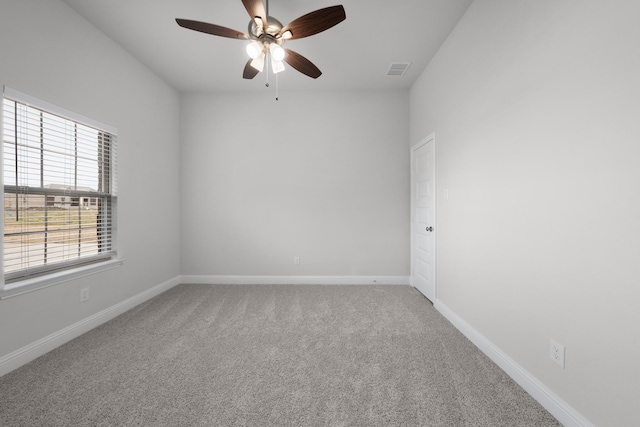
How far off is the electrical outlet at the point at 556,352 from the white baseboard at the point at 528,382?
0.64 ft

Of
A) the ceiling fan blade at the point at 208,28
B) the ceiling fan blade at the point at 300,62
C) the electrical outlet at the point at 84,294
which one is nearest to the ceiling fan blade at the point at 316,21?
the ceiling fan blade at the point at 300,62

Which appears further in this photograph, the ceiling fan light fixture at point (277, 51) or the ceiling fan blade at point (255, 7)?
the ceiling fan light fixture at point (277, 51)

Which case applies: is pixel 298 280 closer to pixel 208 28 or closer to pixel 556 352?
pixel 556 352

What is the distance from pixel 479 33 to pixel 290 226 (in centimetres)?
303

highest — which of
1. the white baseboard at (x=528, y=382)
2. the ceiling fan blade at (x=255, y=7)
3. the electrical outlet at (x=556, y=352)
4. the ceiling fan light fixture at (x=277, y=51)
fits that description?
the ceiling fan blade at (x=255, y=7)

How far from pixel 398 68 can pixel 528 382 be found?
3.32 m

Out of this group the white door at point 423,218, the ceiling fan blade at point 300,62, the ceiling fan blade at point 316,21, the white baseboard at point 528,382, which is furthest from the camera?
the white door at point 423,218

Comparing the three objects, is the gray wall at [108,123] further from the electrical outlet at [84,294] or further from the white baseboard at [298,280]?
the white baseboard at [298,280]

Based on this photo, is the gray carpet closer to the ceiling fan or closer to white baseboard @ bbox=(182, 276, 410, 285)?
white baseboard @ bbox=(182, 276, 410, 285)

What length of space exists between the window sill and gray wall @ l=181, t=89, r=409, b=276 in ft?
4.58

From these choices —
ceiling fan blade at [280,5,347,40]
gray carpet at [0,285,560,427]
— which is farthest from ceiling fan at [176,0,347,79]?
gray carpet at [0,285,560,427]

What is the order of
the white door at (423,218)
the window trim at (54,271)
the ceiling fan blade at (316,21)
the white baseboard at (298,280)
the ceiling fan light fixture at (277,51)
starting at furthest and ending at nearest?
the white baseboard at (298,280), the white door at (423,218), the ceiling fan light fixture at (277,51), the window trim at (54,271), the ceiling fan blade at (316,21)

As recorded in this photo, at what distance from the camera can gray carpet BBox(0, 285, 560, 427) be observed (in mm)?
1477

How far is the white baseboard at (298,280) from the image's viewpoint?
395 centimetres
